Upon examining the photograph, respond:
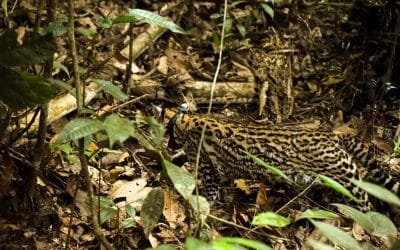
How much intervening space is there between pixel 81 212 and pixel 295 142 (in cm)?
237

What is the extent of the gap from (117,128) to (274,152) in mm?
3511

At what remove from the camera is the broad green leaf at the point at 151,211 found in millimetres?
3232

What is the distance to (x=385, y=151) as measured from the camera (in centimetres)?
674

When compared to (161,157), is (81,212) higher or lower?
lower

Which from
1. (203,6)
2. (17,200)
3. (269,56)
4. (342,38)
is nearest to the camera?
(17,200)

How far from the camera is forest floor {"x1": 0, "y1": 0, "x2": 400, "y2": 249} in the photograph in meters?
5.02

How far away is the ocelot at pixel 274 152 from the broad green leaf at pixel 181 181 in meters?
3.02

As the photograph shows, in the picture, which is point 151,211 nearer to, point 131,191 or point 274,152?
point 131,191

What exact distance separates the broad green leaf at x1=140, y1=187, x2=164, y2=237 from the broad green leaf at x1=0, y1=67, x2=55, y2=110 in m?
0.84

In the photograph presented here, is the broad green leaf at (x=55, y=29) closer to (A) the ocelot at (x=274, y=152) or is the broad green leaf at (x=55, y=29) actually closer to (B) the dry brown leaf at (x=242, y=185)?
(A) the ocelot at (x=274, y=152)

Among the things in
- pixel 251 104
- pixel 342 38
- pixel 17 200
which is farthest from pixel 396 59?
pixel 17 200

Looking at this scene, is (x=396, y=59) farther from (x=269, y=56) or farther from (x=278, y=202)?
(x=278, y=202)

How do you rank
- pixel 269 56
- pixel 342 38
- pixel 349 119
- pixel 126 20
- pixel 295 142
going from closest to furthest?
1. pixel 126 20
2. pixel 295 142
3. pixel 349 119
4. pixel 269 56
5. pixel 342 38

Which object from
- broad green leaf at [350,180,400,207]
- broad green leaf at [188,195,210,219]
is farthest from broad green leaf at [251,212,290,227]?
broad green leaf at [350,180,400,207]
